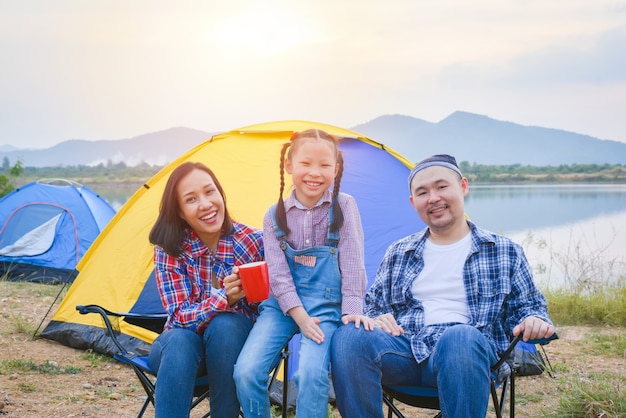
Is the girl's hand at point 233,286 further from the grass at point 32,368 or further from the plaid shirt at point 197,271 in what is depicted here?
the grass at point 32,368

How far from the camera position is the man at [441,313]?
6.51ft

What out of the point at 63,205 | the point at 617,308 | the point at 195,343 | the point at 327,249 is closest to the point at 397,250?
the point at 327,249

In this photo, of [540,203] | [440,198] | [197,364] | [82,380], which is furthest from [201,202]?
[540,203]

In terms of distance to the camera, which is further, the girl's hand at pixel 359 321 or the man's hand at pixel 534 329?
the girl's hand at pixel 359 321

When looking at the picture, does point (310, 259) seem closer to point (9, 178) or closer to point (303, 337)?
point (303, 337)

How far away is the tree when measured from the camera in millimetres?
9023

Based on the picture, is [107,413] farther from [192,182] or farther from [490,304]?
[490,304]

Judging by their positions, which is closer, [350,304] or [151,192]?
[350,304]

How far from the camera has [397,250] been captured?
96.7 inches

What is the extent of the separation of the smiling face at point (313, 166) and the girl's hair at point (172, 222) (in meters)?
0.35

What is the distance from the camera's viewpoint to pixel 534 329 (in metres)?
2.01

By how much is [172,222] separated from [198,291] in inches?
11.4

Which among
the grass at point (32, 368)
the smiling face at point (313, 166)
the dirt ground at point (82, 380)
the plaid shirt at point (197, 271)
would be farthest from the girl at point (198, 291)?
the grass at point (32, 368)

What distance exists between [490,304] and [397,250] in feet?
1.36
